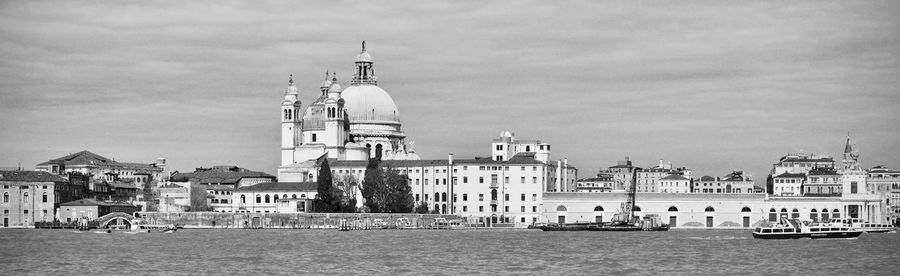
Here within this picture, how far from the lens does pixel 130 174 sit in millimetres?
165875

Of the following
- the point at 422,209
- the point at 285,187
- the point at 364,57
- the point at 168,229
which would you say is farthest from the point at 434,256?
the point at 364,57

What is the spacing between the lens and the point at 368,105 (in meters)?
143

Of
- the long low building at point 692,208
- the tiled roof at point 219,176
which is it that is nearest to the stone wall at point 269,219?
the long low building at point 692,208

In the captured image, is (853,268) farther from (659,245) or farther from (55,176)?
(55,176)

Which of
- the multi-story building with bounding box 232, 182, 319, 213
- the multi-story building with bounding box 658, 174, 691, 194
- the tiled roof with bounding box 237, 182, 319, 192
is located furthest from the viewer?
the multi-story building with bounding box 658, 174, 691, 194

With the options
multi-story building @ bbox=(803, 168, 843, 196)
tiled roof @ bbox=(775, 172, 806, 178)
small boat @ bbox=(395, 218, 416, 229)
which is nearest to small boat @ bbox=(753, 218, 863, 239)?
small boat @ bbox=(395, 218, 416, 229)

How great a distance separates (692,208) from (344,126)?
31.2 m

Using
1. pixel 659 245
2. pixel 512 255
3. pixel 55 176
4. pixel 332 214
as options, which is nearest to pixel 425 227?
pixel 332 214

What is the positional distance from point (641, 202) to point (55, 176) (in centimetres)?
4704

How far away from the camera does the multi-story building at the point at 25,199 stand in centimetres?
11875

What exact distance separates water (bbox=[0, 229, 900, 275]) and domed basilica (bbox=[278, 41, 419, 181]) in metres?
47.8

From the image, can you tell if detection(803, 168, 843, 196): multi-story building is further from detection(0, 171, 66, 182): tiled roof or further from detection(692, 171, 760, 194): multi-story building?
detection(0, 171, 66, 182): tiled roof

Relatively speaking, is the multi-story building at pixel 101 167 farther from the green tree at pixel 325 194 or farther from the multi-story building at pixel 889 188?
the multi-story building at pixel 889 188

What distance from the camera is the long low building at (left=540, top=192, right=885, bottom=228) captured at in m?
130
